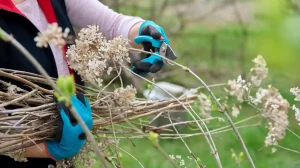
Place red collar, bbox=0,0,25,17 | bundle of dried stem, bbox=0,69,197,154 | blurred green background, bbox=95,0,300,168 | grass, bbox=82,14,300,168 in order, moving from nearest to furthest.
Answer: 1. blurred green background, bbox=95,0,300,168
2. bundle of dried stem, bbox=0,69,197,154
3. red collar, bbox=0,0,25,17
4. grass, bbox=82,14,300,168

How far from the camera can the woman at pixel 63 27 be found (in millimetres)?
1275

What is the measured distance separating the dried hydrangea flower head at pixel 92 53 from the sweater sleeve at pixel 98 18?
0.95ft

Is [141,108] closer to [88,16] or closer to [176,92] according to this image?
[88,16]

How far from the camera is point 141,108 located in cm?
134

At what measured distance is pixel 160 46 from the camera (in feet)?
4.89

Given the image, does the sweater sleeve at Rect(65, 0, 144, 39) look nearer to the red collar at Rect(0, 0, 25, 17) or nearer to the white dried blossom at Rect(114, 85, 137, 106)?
the red collar at Rect(0, 0, 25, 17)

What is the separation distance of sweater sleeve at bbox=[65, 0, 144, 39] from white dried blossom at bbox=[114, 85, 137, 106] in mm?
330

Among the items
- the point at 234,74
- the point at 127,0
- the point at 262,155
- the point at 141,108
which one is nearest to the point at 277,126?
the point at 141,108

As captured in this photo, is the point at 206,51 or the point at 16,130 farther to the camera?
the point at 206,51

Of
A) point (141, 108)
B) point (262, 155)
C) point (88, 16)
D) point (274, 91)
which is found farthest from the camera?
point (262, 155)

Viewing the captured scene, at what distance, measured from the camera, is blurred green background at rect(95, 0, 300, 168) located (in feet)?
2.96

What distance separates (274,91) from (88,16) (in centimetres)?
47

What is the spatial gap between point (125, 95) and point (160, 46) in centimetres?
26

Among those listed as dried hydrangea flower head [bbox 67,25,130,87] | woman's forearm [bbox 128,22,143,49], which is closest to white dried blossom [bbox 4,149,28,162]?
dried hydrangea flower head [bbox 67,25,130,87]
